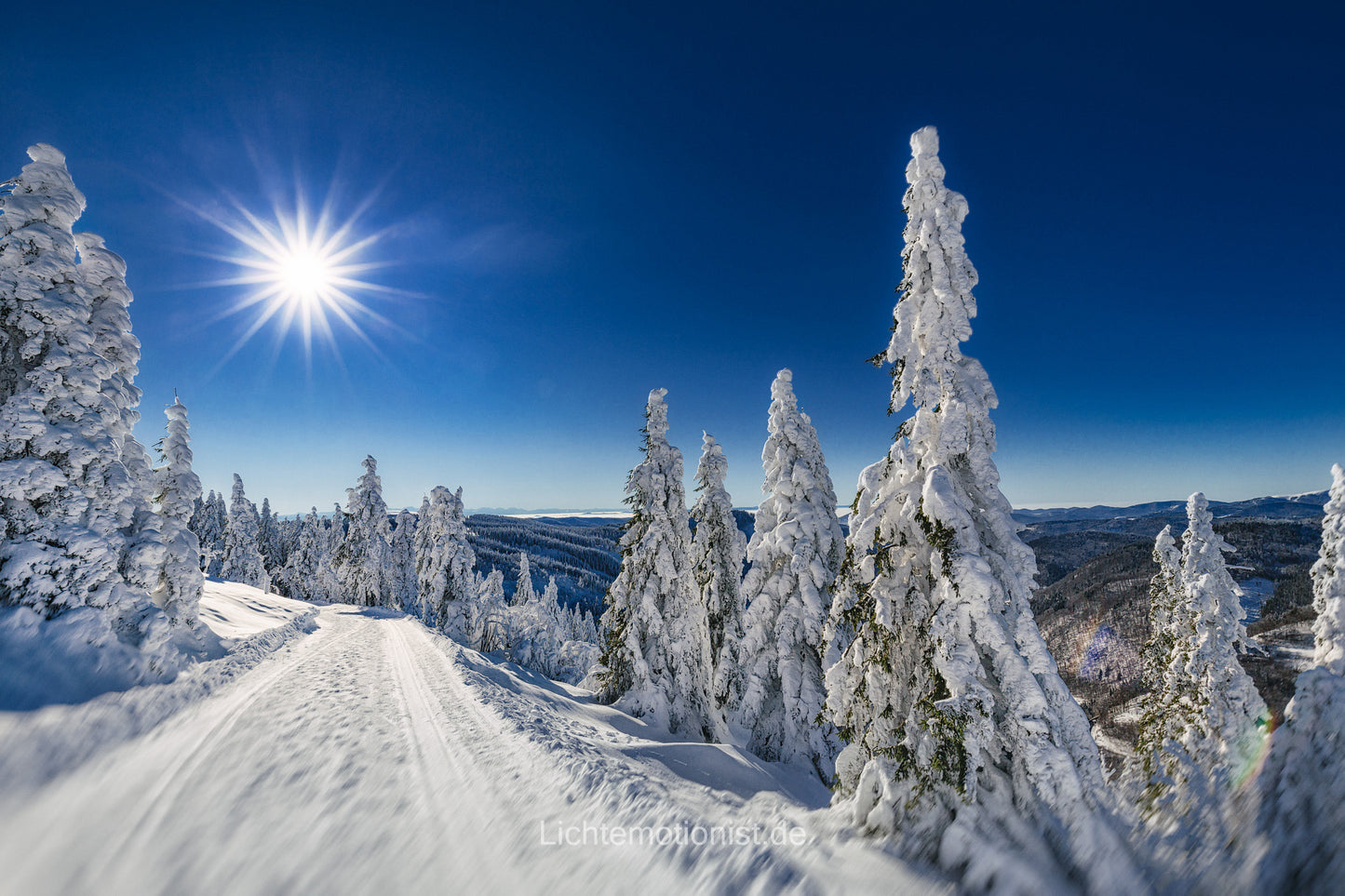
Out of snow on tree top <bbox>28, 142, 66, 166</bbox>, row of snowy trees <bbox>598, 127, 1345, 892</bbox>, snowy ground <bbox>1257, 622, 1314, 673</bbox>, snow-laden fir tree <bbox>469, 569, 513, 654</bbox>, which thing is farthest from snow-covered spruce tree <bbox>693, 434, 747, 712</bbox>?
snowy ground <bbox>1257, 622, 1314, 673</bbox>

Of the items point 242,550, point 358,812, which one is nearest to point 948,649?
point 358,812

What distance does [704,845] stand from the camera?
16.5 ft

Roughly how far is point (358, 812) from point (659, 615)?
15662 millimetres

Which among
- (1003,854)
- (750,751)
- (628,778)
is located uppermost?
(1003,854)

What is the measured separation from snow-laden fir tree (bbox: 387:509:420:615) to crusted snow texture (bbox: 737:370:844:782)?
4317 centimetres

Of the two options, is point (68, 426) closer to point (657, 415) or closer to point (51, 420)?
point (51, 420)

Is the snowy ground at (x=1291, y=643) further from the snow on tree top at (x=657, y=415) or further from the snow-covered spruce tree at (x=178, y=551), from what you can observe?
the snow-covered spruce tree at (x=178, y=551)

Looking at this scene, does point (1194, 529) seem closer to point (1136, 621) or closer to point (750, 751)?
point (750, 751)

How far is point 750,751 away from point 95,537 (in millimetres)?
18533

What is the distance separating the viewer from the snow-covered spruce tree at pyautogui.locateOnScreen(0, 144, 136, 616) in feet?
35.8

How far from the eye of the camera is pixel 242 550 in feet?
197

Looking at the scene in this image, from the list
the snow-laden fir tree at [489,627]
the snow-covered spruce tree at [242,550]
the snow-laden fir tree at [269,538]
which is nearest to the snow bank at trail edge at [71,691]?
the snow-laden fir tree at [489,627]

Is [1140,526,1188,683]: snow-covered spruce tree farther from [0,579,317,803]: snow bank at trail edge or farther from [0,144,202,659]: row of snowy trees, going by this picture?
[0,144,202,659]: row of snowy trees

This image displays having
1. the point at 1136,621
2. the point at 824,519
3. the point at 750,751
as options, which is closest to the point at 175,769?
the point at 750,751
